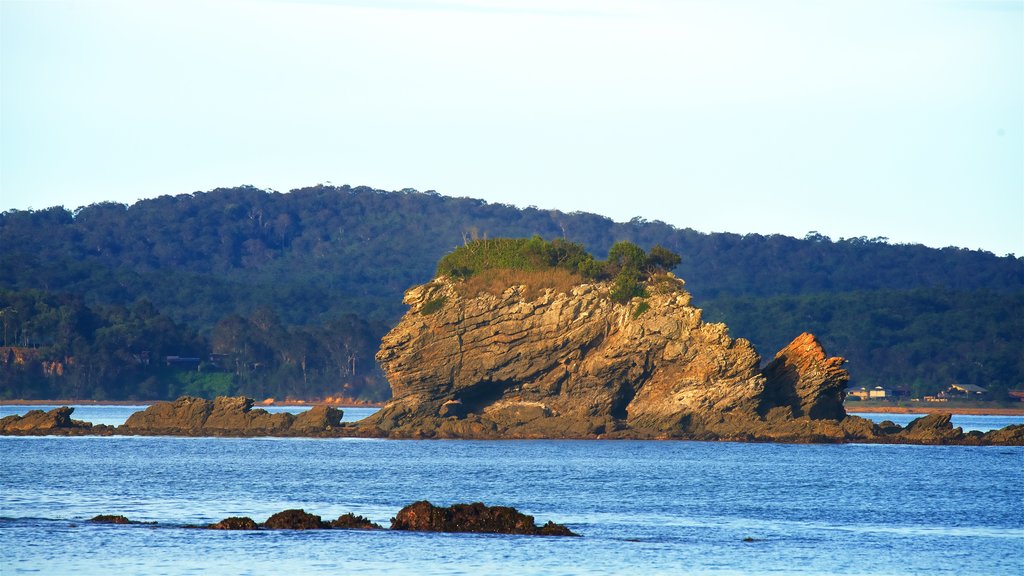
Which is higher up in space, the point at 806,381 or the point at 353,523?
the point at 806,381

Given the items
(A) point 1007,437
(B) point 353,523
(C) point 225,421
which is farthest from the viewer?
(C) point 225,421

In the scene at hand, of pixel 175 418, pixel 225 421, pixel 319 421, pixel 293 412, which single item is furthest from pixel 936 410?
pixel 175 418

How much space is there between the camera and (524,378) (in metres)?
77.9

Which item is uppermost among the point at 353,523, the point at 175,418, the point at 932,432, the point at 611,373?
the point at 611,373

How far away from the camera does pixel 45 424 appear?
83625 millimetres

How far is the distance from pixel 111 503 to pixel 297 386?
112 m

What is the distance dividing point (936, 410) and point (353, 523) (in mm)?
115386

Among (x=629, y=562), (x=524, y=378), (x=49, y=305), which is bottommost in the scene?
(x=629, y=562)

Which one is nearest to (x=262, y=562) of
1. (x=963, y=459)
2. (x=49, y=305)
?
(x=963, y=459)

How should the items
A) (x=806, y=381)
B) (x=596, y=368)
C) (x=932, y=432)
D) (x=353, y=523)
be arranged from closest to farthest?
(x=353, y=523) < (x=806, y=381) < (x=596, y=368) < (x=932, y=432)

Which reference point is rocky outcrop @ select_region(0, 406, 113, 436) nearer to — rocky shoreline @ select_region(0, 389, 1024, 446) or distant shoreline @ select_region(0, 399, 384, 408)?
rocky shoreline @ select_region(0, 389, 1024, 446)

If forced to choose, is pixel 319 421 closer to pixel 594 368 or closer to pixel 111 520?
pixel 594 368

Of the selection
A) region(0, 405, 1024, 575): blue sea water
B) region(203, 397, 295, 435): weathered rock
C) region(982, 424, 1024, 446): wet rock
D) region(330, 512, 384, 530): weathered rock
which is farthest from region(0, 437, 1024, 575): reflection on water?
region(203, 397, 295, 435): weathered rock

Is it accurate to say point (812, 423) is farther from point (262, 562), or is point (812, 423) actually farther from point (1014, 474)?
point (262, 562)
